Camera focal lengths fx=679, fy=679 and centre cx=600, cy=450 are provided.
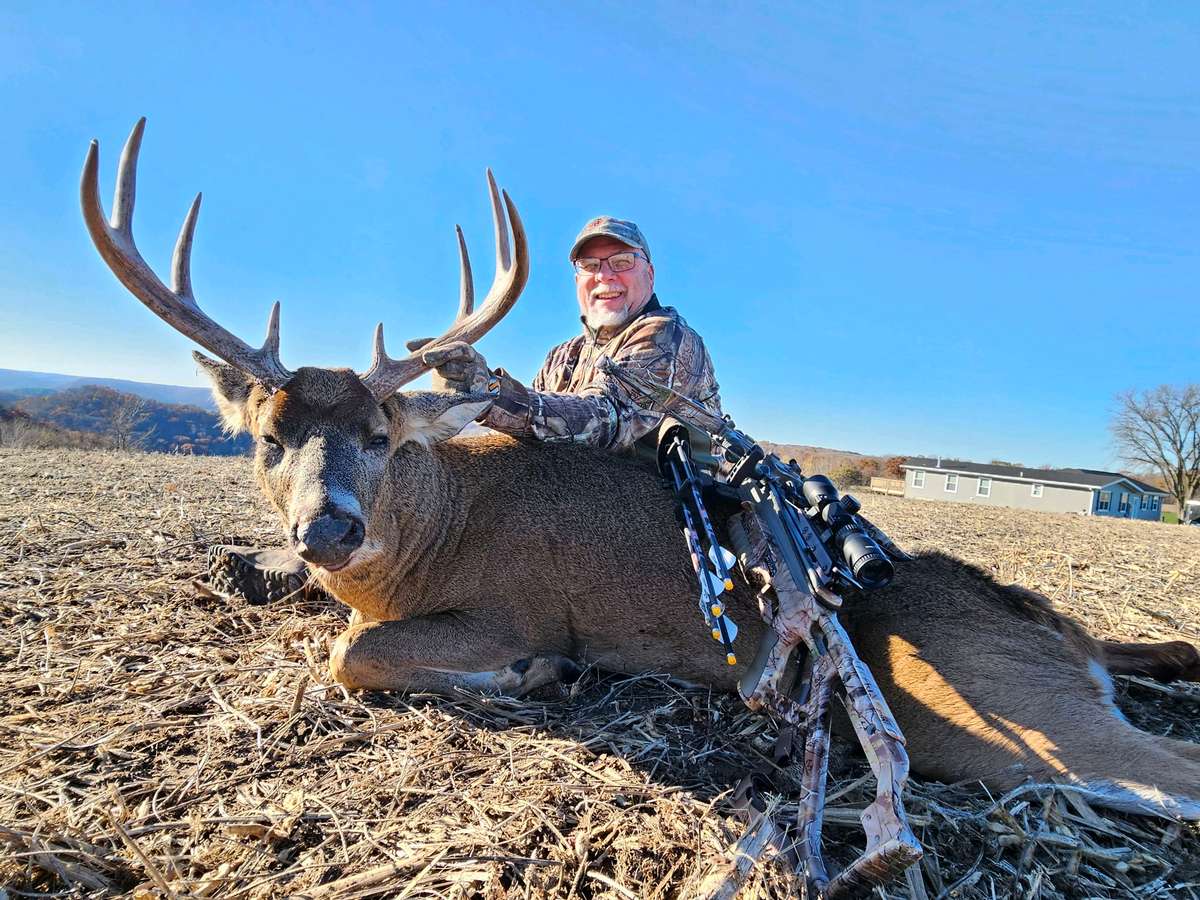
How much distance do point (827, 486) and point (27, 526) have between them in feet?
25.1

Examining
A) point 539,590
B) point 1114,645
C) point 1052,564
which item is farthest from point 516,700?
point 1052,564

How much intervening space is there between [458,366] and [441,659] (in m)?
1.70

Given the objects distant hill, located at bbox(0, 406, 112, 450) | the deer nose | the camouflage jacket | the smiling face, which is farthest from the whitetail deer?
distant hill, located at bbox(0, 406, 112, 450)

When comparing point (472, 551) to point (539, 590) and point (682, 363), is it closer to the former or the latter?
point (539, 590)

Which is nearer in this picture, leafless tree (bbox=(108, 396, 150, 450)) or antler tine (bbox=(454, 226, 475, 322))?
antler tine (bbox=(454, 226, 475, 322))

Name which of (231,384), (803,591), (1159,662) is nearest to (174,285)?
(231,384)

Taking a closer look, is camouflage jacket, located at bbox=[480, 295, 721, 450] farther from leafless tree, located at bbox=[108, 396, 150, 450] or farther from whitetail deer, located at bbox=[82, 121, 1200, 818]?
leafless tree, located at bbox=[108, 396, 150, 450]

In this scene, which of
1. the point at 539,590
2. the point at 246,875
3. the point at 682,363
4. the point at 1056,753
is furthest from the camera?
the point at 682,363

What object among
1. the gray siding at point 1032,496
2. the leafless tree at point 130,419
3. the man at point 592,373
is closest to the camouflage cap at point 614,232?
the man at point 592,373

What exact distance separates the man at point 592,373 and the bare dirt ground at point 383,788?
1.30 ft

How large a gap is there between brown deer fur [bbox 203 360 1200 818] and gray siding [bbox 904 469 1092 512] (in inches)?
2236

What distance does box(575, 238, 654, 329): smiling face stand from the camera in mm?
5902

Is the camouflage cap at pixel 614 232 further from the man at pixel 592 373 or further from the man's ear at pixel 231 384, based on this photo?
the man's ear at pixel 231 384

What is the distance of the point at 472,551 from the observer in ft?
14.2
